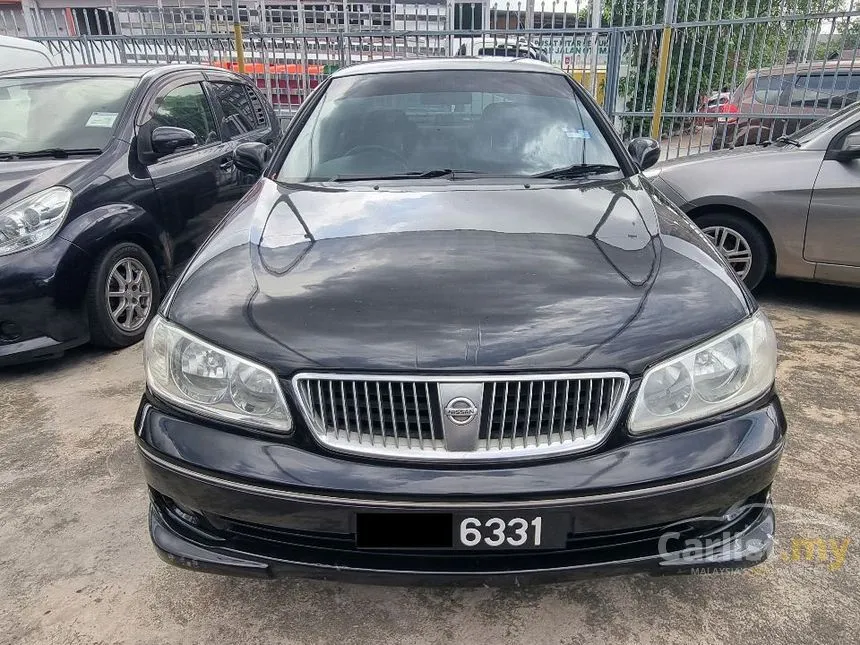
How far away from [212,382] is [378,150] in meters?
1.42

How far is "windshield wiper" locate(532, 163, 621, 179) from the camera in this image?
2590 millimetres

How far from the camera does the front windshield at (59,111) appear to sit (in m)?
3.94

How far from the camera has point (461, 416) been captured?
1.50 metres

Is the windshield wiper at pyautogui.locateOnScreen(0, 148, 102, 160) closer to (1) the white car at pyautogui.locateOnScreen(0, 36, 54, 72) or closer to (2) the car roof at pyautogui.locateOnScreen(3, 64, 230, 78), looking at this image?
(2) the car roof at pyautogui.locateOnScreen(3, 64, 230, 78)

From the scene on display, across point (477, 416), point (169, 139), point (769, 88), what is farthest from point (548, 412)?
point (769, 88)

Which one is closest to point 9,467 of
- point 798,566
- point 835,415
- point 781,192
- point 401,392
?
point 401,392

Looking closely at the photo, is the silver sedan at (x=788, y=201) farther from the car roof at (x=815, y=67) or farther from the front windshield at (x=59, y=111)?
the front windshield at (x=59, y=111)

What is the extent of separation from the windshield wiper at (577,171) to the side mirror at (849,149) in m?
2.21

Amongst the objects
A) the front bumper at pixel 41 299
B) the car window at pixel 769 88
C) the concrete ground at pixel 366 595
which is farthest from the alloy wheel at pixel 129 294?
the car window at pixel 769 88

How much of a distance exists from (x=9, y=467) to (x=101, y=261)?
1.30 meters

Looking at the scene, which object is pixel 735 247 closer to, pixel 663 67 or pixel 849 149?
pixel 849 149

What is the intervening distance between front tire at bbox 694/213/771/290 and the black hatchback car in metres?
3.43

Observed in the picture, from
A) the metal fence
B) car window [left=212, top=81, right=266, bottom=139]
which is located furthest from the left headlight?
the metal fence

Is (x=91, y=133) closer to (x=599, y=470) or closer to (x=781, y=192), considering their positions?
(x=599, y=470)
